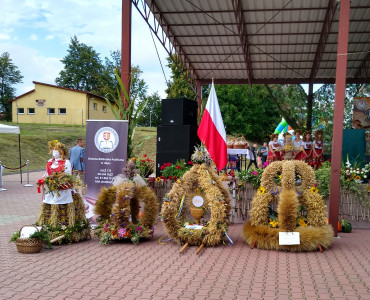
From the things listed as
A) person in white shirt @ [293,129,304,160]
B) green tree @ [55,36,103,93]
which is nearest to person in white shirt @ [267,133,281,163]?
person in white shirt @ [293,129,304,160]

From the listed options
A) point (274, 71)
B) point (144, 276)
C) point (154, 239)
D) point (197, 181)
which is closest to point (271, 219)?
point (197, 181)

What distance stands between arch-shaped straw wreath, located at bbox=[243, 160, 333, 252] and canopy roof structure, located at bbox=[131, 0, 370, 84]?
7599 millimetres

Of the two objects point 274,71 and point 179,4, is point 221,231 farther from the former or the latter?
point 274,71

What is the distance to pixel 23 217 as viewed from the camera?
1075 centimetres

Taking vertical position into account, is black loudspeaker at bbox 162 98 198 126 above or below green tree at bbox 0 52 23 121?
below

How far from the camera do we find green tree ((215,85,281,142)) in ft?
147

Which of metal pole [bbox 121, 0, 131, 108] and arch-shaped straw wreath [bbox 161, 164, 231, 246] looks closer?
arch-shaped straw wreath [bbox 161, 164, 231, 246]

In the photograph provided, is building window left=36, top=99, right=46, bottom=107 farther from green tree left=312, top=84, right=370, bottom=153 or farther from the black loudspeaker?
the black loudspeaker

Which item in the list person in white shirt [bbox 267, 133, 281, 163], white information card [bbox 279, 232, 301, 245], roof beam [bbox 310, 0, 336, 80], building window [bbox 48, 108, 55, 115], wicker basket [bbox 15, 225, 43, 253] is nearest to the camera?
wicker basket [bbox 15, 225, 43, 253]

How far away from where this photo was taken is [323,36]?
57.4 feet

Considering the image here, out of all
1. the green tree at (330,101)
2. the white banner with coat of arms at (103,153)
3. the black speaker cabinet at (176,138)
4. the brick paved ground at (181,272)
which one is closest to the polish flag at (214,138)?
the black speaker cabinet at (176,138)

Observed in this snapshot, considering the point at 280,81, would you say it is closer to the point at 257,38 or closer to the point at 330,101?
the point at 257,38

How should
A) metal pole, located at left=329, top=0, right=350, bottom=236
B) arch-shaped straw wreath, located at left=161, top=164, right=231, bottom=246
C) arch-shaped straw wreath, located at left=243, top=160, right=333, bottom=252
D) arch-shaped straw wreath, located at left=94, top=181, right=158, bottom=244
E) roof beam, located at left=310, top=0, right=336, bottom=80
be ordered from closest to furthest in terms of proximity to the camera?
arch-shaped straw wreath, located at left=243, top=160, right=333, bottom=252 < arch-shaped straw wreath, located at left=161, top=164, right=231, bottom=246 < arch-shaped straw wreath, located at left=94, top=181, right=158, bottom=244 < metal pole, located at left=329, top=0, right=350, bottom=236 < roof beam, located at left=310, top=0, right=336, bottom=80

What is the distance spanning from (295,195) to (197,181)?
186 cm
